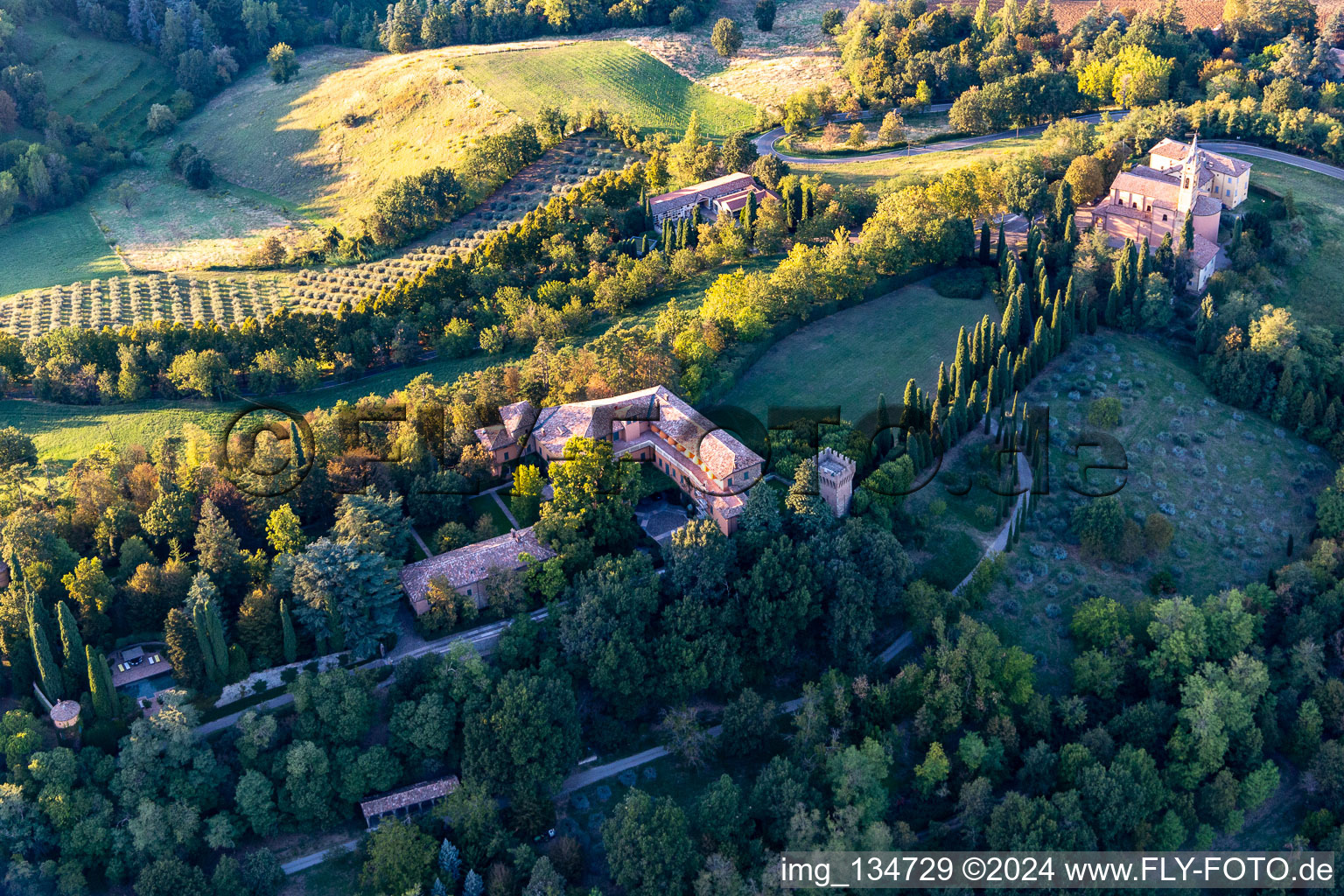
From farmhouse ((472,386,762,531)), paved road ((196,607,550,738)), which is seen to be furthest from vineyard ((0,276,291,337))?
paved road ((196,607,550,738))

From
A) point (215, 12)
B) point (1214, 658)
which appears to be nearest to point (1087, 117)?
point (1214, 658)

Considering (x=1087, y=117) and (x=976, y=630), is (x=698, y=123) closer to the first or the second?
(x=1087, y=117)

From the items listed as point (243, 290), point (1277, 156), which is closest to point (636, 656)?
point (243, 290)

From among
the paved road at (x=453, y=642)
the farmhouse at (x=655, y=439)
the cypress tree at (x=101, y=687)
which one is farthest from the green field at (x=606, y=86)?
the cypress tree at (x=101, y=687)

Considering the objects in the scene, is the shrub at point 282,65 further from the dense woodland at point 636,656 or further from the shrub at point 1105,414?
the shrub at point 1105,414

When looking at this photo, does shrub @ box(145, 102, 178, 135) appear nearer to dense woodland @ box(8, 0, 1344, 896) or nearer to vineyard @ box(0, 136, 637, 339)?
vineyard @ box(0, 136, 637, 339)

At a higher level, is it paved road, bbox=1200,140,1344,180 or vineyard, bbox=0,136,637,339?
paved road, bbox=1200,140,1344,180
